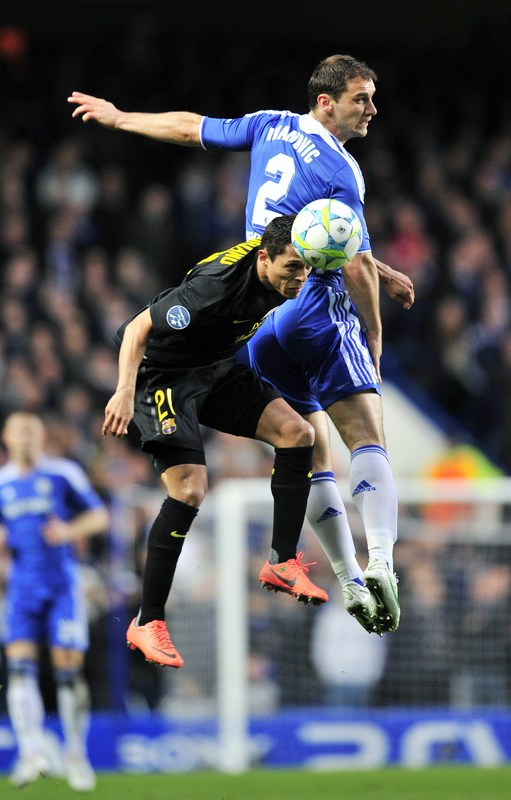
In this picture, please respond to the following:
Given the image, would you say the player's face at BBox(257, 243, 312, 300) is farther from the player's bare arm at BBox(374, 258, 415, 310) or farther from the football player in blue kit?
the player's bare arm at BBox(374, 258, 415, 310)

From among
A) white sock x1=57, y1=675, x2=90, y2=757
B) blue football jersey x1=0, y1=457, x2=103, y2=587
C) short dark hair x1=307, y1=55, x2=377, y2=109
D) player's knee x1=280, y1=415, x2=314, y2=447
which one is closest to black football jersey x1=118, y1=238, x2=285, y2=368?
player's knee x1=280, y1=415, x2=314, y2=447

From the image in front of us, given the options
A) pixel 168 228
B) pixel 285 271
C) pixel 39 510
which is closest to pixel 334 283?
pixel 285 271

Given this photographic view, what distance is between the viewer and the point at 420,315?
50.9 feet

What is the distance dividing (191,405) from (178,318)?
49 cm

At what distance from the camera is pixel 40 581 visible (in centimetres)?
1118

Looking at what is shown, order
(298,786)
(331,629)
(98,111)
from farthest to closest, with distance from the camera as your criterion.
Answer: (331,629)
(298,786)
(98,111)

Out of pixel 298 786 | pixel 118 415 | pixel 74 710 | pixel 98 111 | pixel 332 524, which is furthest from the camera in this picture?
pixel 74 710

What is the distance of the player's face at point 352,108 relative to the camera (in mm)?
6840

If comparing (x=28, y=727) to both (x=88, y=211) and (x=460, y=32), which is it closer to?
(x=88, y=211)

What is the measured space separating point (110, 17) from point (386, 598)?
13420 millimetres

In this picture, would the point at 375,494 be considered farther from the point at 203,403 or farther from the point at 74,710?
the point at 74,710

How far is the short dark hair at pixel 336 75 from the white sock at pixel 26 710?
19.5 ft

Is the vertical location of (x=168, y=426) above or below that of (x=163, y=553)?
above

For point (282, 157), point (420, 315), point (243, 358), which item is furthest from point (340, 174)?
point (420, 315)
